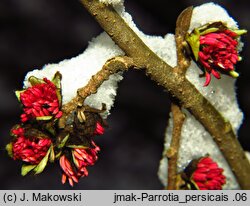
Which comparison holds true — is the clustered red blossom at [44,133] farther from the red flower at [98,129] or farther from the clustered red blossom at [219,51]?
the clustered red blossom at [219,51]

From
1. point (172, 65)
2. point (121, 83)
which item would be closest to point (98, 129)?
point (172, 65)

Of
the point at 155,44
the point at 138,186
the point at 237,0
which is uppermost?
the point at 155,44

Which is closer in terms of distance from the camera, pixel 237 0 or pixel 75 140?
pixel 75 140

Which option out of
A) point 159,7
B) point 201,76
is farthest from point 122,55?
point 159,7

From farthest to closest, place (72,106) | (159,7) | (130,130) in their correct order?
1. (130,130)
2. (159,7)
3. (72,106)

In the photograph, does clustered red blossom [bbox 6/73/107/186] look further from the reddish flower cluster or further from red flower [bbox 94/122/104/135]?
the reddish flower cluster

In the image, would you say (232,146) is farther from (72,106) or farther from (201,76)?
(72,106)

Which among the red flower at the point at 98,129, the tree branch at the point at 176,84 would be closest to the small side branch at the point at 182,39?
the tree branch at the point at 176,84
